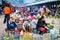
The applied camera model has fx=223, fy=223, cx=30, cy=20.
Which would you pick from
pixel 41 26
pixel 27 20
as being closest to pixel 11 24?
pixel 27 20

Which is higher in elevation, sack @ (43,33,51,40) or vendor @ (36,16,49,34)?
vendor @ (36,16,49,34)

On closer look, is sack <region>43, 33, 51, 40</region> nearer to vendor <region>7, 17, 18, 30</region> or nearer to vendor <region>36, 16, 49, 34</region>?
vendor <region>36, 16, 49, 34</region>

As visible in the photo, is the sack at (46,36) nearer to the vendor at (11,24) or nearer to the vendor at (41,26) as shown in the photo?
the vendor at (41,26)

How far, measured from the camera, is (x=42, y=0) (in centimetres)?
276

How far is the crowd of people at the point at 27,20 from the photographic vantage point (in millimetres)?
2762

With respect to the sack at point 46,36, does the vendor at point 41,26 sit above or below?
above

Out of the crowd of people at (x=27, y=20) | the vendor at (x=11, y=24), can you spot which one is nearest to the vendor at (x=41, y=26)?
the crowd of people at (x=27, y=20)

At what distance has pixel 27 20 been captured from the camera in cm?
279

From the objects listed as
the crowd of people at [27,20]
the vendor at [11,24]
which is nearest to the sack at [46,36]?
the crowd of people at [27,20]

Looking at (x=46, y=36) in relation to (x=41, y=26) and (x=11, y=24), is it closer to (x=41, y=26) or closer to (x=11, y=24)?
(x=41, y=26)

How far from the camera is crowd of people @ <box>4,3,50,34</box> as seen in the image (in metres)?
2.76

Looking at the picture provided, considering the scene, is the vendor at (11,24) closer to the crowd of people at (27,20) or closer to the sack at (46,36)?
the crowd of people at (27,20)

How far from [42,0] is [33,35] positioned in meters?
0.45

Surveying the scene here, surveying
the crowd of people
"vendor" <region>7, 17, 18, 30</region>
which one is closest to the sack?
the crowd of people
